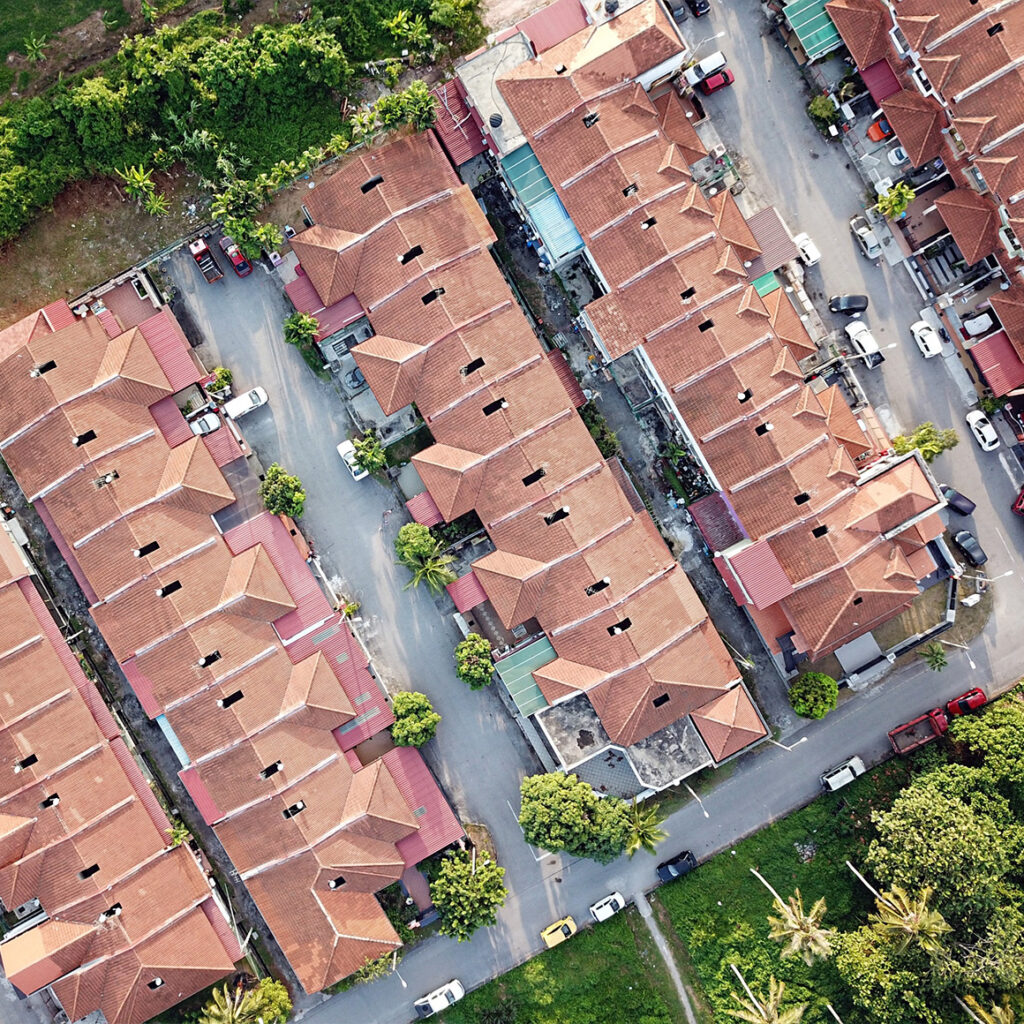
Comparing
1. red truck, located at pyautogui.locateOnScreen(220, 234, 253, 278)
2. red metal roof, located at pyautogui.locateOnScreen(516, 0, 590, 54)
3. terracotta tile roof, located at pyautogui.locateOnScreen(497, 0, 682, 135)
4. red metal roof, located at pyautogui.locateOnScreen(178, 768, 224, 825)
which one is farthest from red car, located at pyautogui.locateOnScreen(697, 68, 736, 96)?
red metal roof, located at pyautogui.locateOnScreen(178, 768, 224, 825)

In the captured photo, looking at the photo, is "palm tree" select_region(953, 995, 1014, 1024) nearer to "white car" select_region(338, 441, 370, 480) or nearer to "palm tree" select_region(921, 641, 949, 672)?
"palm tree" select_region(921, 641, 949, 672)

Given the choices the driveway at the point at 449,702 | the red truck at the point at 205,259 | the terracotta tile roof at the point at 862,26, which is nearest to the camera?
the terracotta tile roof at the point at 862,26

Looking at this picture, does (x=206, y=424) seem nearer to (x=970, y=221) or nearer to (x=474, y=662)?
(x=474, y=662)

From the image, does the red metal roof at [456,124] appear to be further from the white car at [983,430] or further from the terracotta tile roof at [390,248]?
the white car at [983,430]

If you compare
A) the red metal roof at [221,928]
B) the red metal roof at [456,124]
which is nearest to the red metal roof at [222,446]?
the red metal roof at [456,124]

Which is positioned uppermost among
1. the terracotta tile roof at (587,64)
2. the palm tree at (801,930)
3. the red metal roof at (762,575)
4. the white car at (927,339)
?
the terracotta tile roof at (587,64)

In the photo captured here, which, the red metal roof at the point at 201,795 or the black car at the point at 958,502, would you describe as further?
the black car at the point at 958,502

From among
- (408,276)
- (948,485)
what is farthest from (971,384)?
(408,276)
